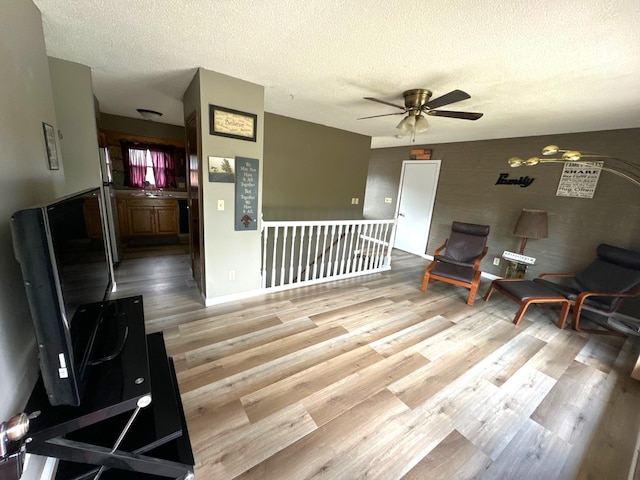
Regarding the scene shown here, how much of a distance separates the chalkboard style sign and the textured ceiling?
33.1 inches

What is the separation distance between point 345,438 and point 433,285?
294 centimetres

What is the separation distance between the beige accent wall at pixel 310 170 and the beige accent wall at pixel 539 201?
1.79 metres

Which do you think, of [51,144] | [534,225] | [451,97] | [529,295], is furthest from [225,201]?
[534,225]

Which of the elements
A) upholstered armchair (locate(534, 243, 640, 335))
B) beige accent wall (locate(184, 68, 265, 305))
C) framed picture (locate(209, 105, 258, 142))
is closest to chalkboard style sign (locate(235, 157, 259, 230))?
beige accent wall (locate(184, 68, 265, 305))

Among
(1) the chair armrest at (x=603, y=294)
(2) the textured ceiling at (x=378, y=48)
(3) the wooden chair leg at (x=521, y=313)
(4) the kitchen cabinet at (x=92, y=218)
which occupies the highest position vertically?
(2) the textured ceiling at (x=378, y=48)

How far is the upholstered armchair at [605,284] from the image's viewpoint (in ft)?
9.08

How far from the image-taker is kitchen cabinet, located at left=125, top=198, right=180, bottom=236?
499 centimetres

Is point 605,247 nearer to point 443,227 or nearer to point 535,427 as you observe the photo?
point 443,227

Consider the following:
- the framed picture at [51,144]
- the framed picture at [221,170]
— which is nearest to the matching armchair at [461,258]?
the framed picture at [221,170]

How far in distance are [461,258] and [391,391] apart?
9.48 ft

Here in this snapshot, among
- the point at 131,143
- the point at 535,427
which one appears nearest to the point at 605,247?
the point at 535,427

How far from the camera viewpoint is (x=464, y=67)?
1994mm

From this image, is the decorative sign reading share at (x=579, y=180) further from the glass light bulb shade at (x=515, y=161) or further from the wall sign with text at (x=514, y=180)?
the glass light bulb shade at (x=515, y=161)

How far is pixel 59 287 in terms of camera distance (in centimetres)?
77
